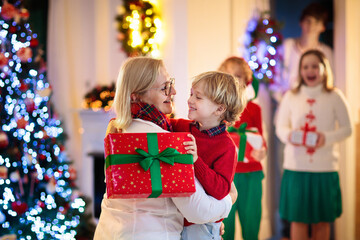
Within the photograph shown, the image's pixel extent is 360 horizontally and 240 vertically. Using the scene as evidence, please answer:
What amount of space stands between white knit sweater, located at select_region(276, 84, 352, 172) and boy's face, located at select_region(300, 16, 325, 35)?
1.03m

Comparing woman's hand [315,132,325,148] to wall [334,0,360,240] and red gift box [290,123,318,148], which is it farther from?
wall [334,0,360,240]

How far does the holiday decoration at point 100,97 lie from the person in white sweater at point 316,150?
1800 mm

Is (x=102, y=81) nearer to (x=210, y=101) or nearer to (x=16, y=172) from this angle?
(x=16, y=172)

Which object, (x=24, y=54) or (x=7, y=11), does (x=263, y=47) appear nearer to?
(x=24, y=54)

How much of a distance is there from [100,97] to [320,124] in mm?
2199

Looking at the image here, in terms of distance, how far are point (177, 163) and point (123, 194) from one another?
0.21 meters

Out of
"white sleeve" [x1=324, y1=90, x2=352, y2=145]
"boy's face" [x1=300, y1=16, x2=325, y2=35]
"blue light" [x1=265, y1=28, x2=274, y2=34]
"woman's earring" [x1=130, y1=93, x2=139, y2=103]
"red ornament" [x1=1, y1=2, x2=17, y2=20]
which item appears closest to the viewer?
"woman's earring" [x1=130, y1=93, x2=139, y2=103]

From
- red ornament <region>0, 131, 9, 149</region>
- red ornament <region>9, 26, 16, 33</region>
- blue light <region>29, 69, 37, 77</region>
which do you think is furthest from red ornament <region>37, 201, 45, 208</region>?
red ornament <region>9, 26, 16, 33</region>

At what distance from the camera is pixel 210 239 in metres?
1.71

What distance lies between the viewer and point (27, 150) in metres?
3.28

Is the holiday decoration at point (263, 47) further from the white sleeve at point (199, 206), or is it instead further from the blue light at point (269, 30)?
the white sleeve at point (199, 206)

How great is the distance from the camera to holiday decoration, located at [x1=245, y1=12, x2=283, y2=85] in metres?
3.92

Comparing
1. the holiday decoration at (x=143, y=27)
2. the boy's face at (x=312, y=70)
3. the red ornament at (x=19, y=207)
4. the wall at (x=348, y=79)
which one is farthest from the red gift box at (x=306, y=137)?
the red ornament at (x=19, y=207)

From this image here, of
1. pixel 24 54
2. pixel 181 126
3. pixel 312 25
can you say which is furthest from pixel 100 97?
pixel 181 126
